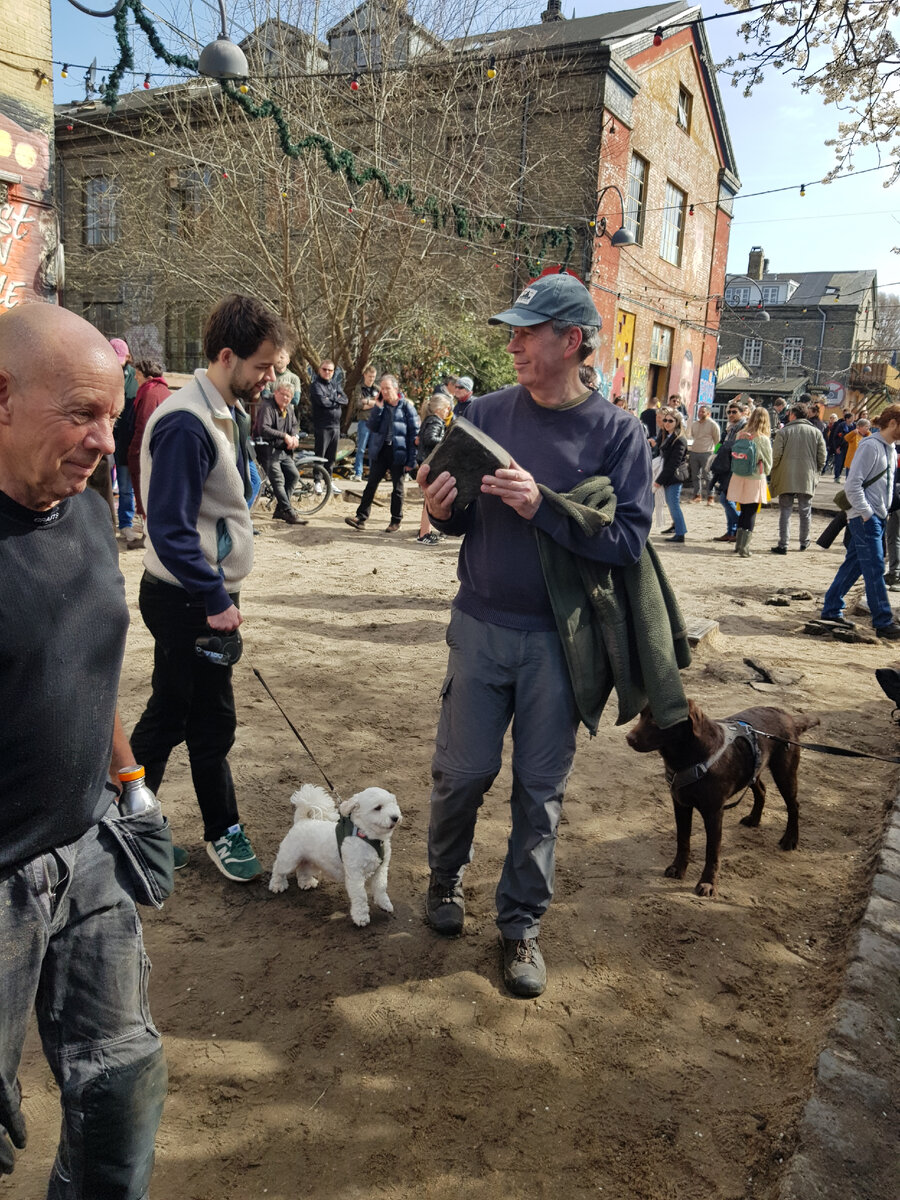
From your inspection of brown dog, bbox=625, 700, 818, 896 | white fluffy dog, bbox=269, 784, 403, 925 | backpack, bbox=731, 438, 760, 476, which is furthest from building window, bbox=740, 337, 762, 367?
white fluffy dog, bbox=269, 784, 403, 925

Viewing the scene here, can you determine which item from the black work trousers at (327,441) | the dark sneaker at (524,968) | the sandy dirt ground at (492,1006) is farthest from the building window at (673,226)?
the dark sneaker at (524,968)

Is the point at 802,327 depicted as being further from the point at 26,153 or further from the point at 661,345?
the point at 26,153

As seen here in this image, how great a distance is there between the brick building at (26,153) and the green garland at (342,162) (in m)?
1.02

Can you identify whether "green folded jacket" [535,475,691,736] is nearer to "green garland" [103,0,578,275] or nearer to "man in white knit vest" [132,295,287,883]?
"man in white knit vest" [132,295,287,883]

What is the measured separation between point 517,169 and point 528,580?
63.2 ft

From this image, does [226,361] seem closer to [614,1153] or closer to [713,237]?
[614,1153]

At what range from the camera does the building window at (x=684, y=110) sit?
74.9 ft

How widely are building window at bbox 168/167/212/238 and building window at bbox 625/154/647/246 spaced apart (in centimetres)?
1032

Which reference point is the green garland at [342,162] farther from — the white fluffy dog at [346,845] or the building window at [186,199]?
the white fluffy dog at [346,845]

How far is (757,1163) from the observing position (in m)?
2.28

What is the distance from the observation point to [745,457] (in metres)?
11.4

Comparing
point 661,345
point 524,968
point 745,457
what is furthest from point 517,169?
point 524,968

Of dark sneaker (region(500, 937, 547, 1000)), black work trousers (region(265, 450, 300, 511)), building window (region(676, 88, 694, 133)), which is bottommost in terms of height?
dark sneaker (region(500, 937, 547, 1000))

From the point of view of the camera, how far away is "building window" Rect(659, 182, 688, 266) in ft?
75.7
